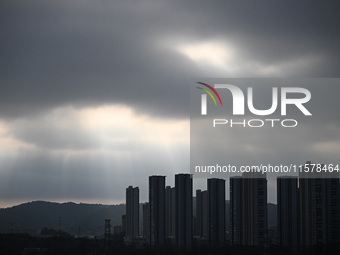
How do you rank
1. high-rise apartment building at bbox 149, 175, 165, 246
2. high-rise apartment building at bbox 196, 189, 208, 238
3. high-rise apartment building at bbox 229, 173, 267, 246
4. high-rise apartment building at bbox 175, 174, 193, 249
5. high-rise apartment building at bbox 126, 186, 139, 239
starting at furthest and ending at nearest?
high-rise apartment building at bbox 126, 186, 139, 239, high-rise apartment building at bbox 196, 189, 208, 238, high-rise apartment building at bbox 149, 175, 165, 246, high-rise apartment building at bbox 175, 174, 193, 249, high-rise apartment building at bbox 229, 173, 267, 246

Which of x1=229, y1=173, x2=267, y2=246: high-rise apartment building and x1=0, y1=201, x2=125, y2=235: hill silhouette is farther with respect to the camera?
x1=0, y1=201, x2=125, y2=235: hill silhouette

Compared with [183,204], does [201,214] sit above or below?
below

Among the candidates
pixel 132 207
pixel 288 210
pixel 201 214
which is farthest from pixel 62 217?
pixel 288 210

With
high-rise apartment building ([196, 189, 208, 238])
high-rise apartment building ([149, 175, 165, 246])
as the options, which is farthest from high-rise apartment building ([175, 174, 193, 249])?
high-rise apartment building ([196, 189, 208, 238])

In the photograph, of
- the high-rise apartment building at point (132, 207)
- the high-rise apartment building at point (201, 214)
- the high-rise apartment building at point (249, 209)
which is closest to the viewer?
the high-rise apartment building at point (249, 209)

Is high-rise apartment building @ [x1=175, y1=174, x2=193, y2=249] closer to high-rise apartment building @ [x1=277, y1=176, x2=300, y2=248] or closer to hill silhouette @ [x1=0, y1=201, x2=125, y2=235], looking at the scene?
high-rise apartment building @ [x1=277, y1=176, x2=300, y2=248]

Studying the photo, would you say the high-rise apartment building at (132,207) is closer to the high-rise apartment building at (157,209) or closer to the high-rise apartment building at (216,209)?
the high-rise apartment building at (157,209)

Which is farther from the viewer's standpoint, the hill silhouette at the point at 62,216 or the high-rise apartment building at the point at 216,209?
the hill silhouette at the point at 62,216

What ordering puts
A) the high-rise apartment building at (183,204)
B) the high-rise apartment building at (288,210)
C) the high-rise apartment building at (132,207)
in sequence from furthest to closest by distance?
the high-rise apartment building at (132,207)
the high-rise apartment building at (183,204)
the high-rise apartment building at (288,210)

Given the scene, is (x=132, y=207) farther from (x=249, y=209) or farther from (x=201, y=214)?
(x=249, y=209)

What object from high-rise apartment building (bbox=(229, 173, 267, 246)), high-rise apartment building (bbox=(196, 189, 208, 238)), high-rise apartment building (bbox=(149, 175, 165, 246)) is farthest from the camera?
high-rise apartment building (bbox=(196, 189, 208, 238))

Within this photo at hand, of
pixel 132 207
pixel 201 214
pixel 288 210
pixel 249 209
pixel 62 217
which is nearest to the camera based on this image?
pixel 288 210

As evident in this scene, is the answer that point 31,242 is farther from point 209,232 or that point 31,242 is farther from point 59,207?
point 59,207

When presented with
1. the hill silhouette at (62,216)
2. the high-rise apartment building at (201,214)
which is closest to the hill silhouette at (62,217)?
the hill silhouette at (62,216)
